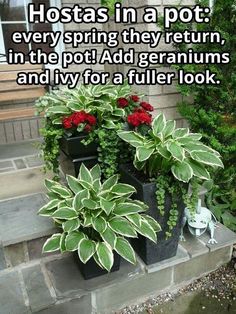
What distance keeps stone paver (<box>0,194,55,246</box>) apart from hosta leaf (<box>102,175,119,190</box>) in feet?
1.31

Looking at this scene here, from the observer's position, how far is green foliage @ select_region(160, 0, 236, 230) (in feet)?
6.61

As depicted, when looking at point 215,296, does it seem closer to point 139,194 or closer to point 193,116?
point 139,194

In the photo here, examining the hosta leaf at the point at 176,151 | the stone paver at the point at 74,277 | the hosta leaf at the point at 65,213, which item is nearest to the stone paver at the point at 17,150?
the stone paver at the point at 74,277

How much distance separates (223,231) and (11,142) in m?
2.31

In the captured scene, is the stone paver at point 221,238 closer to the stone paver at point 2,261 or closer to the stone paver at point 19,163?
the stone paver at point 2,261

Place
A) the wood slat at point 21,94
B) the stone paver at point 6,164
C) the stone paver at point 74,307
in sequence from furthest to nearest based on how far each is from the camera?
1. the wood slat at point 21,94
2. the stone paver at point 6,164
3. the stone paver at point 74,307

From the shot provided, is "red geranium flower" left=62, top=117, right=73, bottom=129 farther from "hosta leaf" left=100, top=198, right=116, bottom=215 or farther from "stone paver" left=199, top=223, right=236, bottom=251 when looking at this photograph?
"stone paver" left=199, top=223, right=236, bottom=251

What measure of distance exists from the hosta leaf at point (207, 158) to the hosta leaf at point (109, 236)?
57cm

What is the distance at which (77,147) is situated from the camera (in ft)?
6.48

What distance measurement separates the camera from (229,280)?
2.03m

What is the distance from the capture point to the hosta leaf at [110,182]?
1.76 m

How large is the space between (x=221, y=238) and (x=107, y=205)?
0.94 metres

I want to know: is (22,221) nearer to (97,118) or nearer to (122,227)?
(122,227)

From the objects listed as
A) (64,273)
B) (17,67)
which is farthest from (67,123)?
(17,67)
